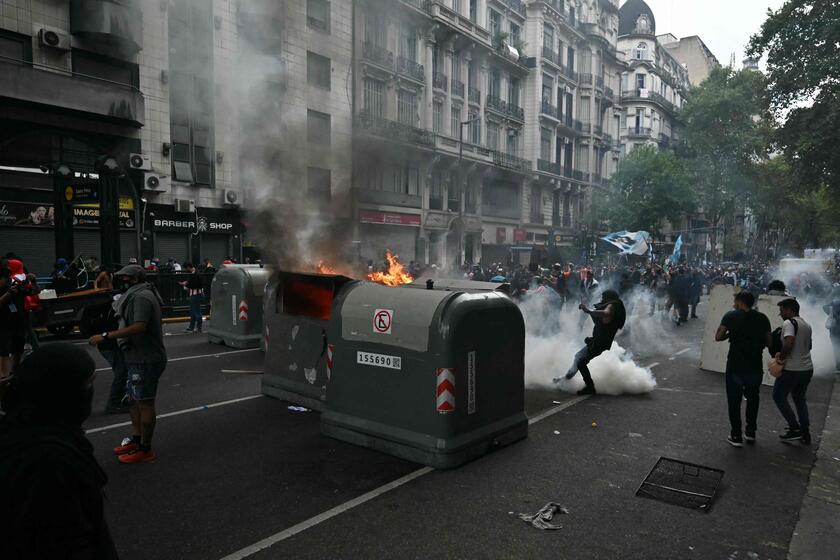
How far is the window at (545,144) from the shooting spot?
4012 cm

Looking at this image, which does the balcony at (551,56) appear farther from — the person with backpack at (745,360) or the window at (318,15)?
the person with backpack at (745,360)

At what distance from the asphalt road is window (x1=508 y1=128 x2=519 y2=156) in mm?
31741

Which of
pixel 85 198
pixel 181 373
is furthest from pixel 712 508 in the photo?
pixel 85 198

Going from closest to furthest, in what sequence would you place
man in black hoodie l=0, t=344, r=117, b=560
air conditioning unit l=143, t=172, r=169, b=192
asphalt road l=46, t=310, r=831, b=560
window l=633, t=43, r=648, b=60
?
man in black hoodie l=0, t=344, r=117, b=560 → asphalt road l=46, t=310, r=831, b=560 → air conditioning unit l=143, t=172, r=169, b=192 → window l=633, t=43, r=648, b=60

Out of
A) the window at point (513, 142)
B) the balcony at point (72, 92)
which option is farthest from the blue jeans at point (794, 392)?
the window at point (513, 142)

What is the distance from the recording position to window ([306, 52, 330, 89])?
26.4 ft

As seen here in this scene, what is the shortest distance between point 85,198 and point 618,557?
13.5 m

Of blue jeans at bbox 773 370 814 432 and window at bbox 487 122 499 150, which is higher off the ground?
window at bbox 487 122 499 150

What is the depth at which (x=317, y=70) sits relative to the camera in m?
8.22

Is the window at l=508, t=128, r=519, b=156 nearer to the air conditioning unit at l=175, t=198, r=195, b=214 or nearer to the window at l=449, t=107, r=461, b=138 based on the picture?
the window at l=449, t=107, r=461, b=138

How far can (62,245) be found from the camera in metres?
15.9

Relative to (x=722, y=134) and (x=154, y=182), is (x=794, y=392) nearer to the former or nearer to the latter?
(x=154, y=182)

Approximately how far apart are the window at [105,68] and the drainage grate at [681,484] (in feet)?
51.1

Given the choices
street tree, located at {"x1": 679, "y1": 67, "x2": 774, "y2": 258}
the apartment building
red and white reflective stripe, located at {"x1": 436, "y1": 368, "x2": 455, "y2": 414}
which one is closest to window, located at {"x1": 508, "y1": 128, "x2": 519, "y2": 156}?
street tree, located at {"x1": 679, "y1": 67, "x2": 774, "y2": 258}
